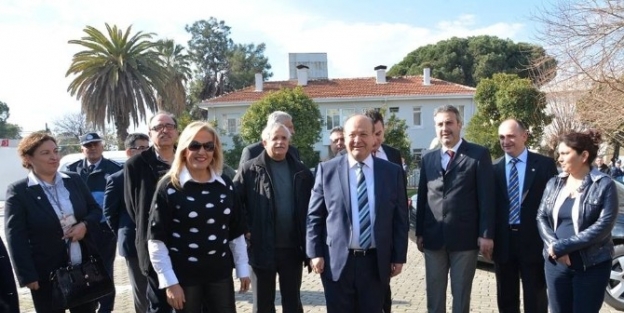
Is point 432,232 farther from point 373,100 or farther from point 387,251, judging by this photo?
point 373,100

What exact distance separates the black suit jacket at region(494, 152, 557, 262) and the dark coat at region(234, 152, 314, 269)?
5.91 ft

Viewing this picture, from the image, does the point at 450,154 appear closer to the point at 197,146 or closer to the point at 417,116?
the point at 197,146

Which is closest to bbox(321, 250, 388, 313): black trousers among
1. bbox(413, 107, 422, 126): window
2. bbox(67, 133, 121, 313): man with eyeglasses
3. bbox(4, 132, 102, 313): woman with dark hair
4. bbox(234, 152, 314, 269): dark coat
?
bbox(234, 152, 314, 269): dark coat

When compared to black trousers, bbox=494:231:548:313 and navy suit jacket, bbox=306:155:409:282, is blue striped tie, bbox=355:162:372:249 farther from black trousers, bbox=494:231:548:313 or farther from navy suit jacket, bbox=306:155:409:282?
black trousers, bbox=494:231:548:313

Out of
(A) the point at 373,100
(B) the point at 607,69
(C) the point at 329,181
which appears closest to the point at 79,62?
(A) the point at 373,100

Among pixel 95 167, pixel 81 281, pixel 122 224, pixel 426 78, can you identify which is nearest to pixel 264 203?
pixel 122 224

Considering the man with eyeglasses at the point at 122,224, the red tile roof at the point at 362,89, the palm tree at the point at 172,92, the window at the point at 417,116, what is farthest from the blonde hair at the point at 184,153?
the window at the point at 417,116

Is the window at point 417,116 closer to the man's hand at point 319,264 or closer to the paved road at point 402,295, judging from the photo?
the paved road at point 402,295

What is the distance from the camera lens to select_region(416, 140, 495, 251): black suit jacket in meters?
4.86

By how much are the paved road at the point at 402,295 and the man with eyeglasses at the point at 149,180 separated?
9.09 feet

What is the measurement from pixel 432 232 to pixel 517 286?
42.4 inches

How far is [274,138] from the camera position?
16.5 ft

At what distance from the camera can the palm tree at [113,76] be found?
33.0 m

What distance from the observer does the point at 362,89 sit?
140 feet
